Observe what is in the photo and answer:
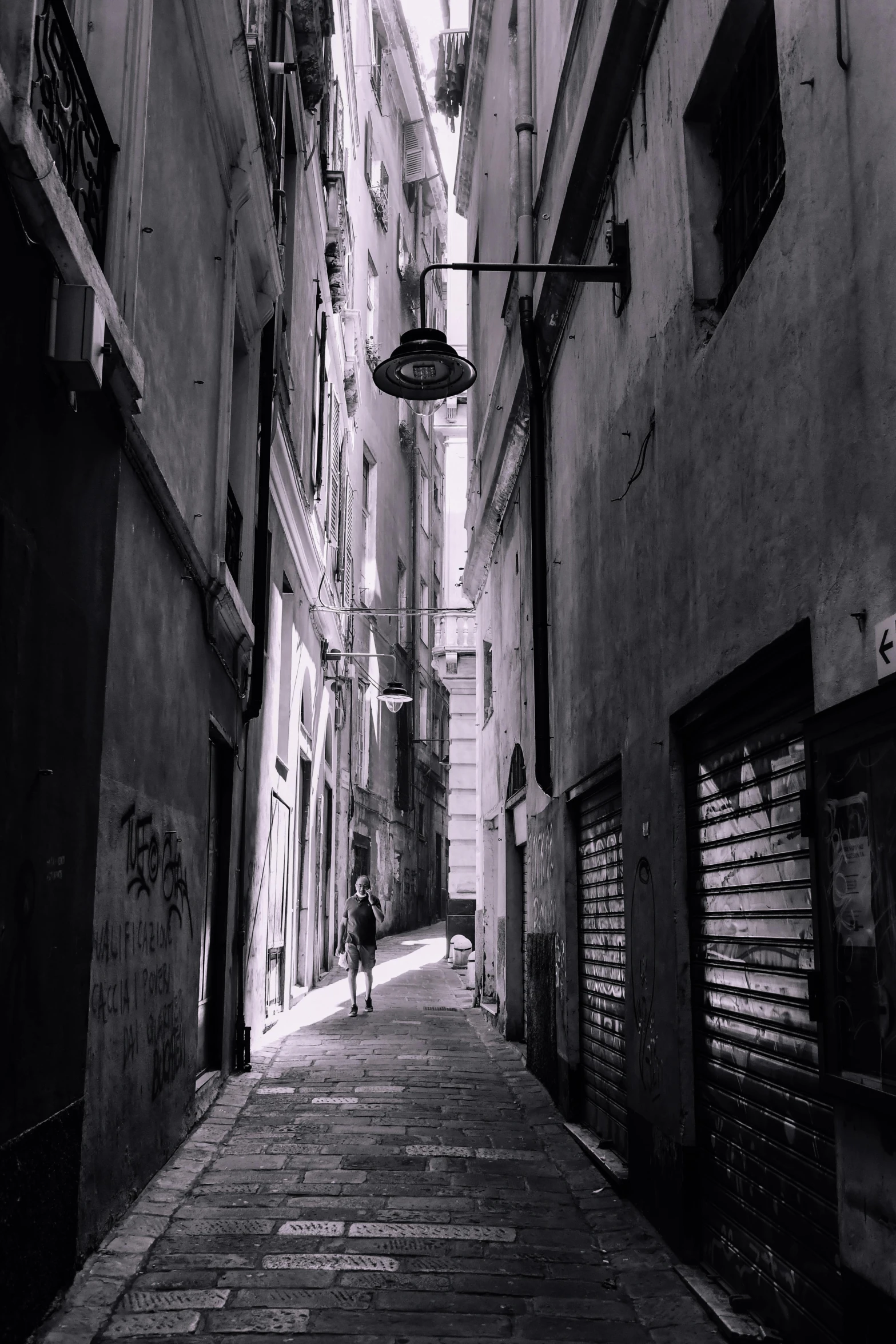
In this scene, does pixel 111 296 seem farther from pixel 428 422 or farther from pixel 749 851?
pixel 428 422

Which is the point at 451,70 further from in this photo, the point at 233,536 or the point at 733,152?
the point at 733,152

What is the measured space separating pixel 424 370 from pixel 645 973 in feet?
14.8

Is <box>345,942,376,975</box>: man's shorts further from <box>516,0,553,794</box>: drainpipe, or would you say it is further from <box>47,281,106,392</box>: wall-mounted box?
<box>47,281,106,392</box>: wall-mounted box

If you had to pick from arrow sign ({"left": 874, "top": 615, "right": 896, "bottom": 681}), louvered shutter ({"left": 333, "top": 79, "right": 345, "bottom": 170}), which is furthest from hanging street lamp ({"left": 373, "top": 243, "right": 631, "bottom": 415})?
louvered shutter ({"left": 333, "top": 79, "right": 345, "bottom": 170})

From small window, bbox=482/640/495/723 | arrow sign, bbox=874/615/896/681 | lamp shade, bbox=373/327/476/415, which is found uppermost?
lamp shade, bbox=373/327/476/415

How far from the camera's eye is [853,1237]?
351 centimetres

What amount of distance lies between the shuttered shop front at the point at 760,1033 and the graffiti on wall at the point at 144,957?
2783 millimetres

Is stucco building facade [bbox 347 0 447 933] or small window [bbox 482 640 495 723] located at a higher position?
stucco building facade [bbox 347 0 447 933]

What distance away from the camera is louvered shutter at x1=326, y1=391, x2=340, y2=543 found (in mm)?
20203

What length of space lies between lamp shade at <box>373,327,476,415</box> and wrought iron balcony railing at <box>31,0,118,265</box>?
2730 mm

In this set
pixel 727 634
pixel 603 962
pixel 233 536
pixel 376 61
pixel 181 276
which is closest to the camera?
pixel 727 634

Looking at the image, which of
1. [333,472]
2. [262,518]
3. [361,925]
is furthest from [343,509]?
[262,518]

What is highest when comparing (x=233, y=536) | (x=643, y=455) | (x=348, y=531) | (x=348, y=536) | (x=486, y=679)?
(x=348, y=531)

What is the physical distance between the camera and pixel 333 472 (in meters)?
21.0
